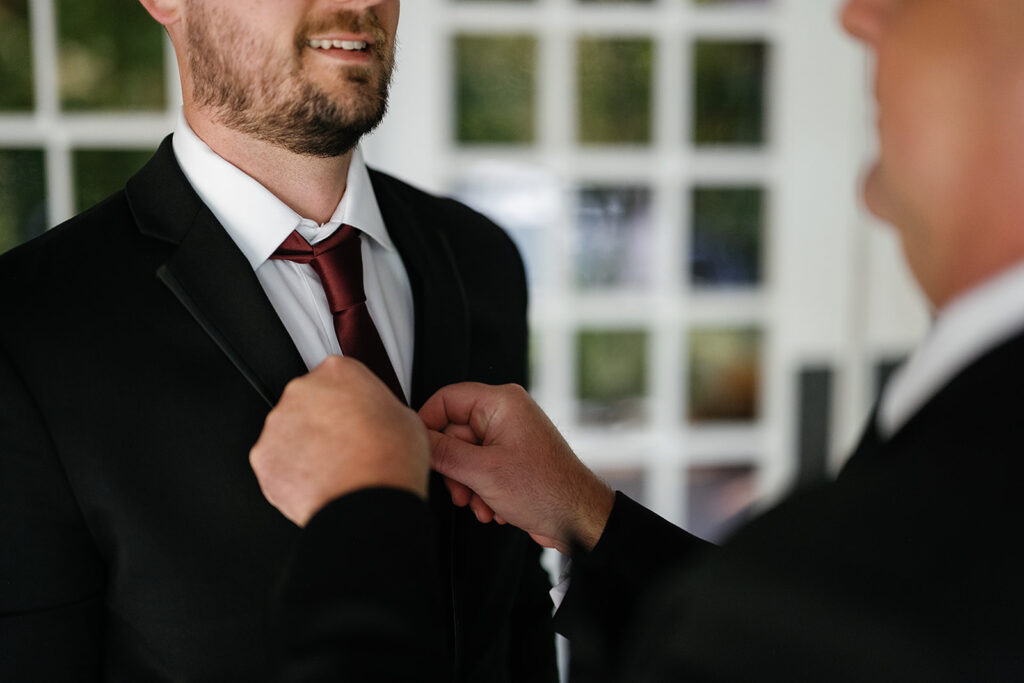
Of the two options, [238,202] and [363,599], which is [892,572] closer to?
[363,599]

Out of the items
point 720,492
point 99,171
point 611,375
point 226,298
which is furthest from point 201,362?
point 720,492

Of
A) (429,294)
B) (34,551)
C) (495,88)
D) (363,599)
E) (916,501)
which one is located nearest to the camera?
(916,501)

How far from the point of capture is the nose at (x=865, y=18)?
647 millimetres

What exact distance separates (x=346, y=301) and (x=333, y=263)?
0.05 metres

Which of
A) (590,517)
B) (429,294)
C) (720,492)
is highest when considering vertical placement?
(429,294)

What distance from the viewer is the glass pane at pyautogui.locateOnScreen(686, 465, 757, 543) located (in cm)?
251

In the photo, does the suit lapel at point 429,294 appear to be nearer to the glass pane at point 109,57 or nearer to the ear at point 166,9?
the ear at point 166,9

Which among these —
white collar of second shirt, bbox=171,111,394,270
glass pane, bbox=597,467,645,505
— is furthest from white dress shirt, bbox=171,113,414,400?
glass pane, bbox=597,467,645,505

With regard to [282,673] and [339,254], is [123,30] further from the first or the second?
[282,673]

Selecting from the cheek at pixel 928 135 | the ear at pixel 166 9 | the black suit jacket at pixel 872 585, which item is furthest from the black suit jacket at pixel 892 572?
the ear at pixel 166 9

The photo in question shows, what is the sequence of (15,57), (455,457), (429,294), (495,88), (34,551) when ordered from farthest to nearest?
(495,88), (15,57), (429,294), (455,457), (34,551)

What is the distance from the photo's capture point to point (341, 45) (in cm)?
99

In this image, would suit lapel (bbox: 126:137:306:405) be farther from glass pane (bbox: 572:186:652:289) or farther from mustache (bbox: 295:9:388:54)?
glass pane (bbox: 572:186:652:289)

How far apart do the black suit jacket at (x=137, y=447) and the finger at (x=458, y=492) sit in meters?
0.19
